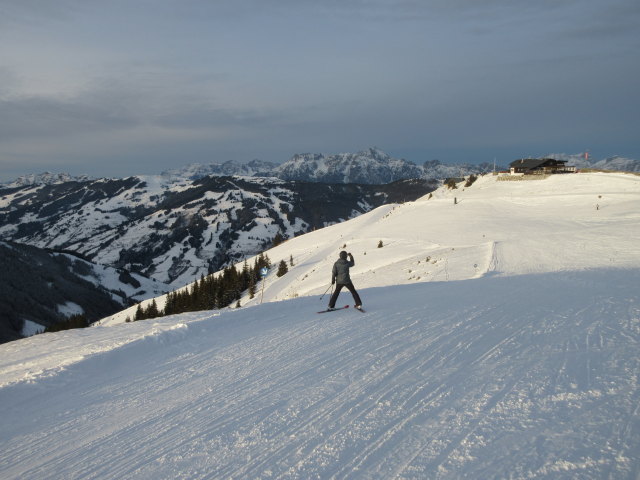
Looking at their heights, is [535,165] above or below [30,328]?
above

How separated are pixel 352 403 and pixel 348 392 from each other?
0.40 meters

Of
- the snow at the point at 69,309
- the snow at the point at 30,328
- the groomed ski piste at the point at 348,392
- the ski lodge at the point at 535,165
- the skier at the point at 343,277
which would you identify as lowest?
the snow at the point at 69,309

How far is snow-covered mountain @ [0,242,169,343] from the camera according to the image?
3912 inches

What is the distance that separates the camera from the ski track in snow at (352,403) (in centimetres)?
495

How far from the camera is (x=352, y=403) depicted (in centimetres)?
640

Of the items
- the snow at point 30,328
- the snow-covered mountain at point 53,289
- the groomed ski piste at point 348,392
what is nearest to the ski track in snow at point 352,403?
the groomed ski piste at point 348,392

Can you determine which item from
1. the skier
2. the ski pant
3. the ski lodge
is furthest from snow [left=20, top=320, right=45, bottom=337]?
the ski lodge

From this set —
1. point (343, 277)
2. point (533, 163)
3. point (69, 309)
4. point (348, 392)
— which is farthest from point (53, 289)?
point (348, 392)

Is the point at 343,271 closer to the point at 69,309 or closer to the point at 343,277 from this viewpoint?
the point at 343,277

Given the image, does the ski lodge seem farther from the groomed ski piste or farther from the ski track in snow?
the ski track in snow

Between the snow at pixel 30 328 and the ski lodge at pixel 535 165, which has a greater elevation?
the ski lodge at pixel 535 165

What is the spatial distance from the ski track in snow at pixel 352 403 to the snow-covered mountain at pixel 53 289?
94.4 meters

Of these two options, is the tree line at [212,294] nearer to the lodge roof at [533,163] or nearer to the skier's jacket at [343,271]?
the skier's jacket at [343,271]

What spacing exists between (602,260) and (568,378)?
17.2 m
